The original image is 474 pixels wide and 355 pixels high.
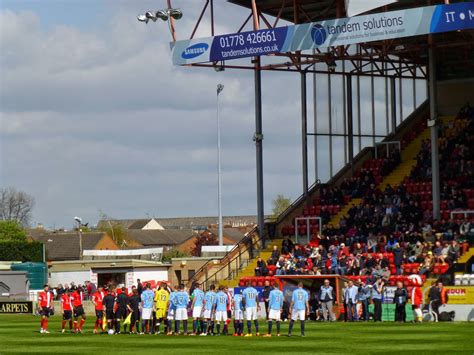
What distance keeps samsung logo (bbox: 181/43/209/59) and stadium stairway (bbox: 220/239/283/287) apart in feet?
33.6

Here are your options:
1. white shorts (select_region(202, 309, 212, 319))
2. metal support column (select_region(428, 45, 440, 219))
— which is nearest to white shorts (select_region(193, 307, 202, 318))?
white shorts (select_region(202, 309, 212, 319))

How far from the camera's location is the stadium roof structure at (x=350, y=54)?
2015 inches

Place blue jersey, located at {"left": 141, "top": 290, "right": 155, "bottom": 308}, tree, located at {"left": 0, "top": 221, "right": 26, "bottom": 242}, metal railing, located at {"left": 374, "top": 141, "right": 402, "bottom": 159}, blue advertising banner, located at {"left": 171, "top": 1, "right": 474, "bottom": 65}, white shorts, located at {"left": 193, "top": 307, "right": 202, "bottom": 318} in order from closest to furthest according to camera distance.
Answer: white shorts, located at {"left": 193, "top": 307, "right": 202, "bottom": 318} < blue jersey, located at {"left": 141, "top": 290, "right": 155, "bottom": 308} < blue advertising banner, located at {"left": 171, "top": 1, "right": 474, "bottom": 65} < metal railing, located at {"left": 374, "top": 141, "right": 402, "bottom": 159} < tree, located at {"left": 0, "top": 221, "right": 26, "bottom": 242}

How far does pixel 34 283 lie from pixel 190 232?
101 meters

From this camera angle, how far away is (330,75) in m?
64.9

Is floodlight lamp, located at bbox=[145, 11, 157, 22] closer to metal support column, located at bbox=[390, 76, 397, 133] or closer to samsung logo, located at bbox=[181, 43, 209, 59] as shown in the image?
samsung logo, located at bbox=[181, 43, 209, 59]

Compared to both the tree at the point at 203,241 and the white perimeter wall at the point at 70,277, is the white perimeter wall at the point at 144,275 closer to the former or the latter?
the white perimeter wall at the point at 70,277

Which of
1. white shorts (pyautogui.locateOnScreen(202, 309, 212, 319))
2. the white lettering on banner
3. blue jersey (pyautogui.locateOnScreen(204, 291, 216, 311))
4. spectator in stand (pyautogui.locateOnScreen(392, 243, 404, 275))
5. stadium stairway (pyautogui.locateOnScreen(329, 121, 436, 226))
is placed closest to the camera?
blue jersey (pyautogui.locateOnScreen(204, 291, 216, 311))

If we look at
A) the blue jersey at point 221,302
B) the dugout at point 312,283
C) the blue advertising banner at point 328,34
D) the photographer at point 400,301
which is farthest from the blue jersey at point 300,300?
the blue advertising banner at point 328,34

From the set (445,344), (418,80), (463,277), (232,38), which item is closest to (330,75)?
(418,80)

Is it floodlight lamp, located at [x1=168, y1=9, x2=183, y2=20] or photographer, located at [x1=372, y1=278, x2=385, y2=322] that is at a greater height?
floodlight lamp, located at [x1=168, y1=9, x2=183, y2=20]

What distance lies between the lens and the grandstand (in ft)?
169

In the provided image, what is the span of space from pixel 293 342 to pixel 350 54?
2979 centimetres

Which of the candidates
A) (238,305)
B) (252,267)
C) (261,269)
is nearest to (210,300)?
(238,305)
